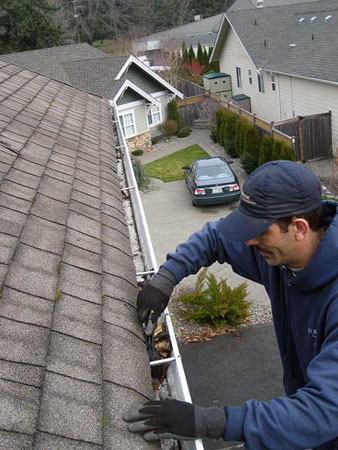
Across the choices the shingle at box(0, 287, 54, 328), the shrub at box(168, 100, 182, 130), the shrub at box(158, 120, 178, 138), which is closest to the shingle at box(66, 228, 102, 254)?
the shingle at box(0, 287, 54, 328)

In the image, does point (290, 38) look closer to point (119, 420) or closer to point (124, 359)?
point (124, 359)

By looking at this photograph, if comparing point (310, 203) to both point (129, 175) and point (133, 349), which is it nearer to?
point (133, 349)

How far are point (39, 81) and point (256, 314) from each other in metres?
6.99

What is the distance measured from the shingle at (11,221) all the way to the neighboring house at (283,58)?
1861cm

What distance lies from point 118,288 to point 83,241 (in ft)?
2.00

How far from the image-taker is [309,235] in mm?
2850

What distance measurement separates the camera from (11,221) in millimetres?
3670

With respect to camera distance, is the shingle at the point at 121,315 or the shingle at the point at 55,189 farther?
the shingle at the point at 55,189

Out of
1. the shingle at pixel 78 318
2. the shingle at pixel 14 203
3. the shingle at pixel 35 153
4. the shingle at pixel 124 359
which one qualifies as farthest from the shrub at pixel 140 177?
the shingle at pixel 124 359

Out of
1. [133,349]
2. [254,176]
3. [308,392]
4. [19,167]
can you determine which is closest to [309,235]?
[254,176]

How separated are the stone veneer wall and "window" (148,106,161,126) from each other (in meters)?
1.60

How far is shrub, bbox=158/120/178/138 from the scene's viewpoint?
29.5 meters

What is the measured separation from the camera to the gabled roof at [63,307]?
86.5 inches

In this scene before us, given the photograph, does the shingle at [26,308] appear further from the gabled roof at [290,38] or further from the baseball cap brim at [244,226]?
the gabled roof at [290,38]
